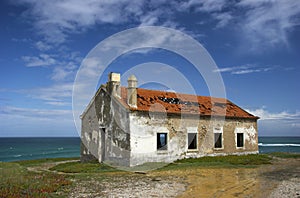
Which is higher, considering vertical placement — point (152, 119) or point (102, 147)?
point (152, 119)

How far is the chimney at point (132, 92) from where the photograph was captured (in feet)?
65.2

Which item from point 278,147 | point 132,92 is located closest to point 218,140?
point 132,92

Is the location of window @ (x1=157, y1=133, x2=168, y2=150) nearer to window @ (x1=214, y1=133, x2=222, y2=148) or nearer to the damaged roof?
the damaged roof

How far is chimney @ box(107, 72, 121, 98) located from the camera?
68.1 feet

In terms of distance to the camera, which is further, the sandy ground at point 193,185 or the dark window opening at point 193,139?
the dark window opening at point 193,139

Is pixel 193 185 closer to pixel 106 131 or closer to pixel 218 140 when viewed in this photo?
pixel 106 131

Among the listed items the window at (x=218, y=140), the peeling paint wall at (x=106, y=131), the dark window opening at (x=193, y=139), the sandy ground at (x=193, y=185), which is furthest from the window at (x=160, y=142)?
the sandy ground at (x=193, y=185)

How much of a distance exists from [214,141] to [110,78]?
1003 centimetres

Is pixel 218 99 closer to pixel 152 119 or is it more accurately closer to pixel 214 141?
pixel 214 141

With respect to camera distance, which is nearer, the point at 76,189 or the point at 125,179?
the point at 76,189

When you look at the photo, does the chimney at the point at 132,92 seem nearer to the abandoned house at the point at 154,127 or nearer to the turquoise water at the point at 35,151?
the abandoned house at the point at 154,127

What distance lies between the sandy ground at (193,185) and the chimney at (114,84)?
6.85 meters

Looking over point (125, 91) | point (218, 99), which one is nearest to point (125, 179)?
point (125, 91)

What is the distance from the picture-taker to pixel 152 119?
20.2 metres
